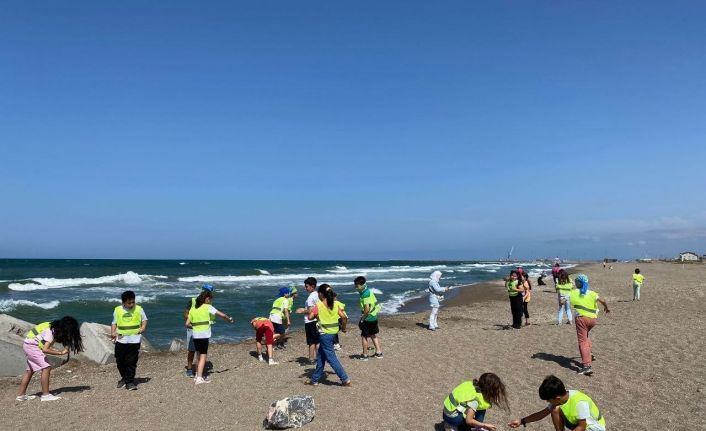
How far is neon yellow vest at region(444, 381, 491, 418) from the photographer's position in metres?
5.36

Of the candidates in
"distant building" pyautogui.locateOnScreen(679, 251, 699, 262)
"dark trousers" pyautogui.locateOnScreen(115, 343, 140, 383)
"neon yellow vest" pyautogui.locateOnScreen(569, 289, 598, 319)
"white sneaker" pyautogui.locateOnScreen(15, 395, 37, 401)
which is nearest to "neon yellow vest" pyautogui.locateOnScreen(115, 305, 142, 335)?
"dark trousers" pyautogui.locateOnScreen(115, 343, 140, 383)

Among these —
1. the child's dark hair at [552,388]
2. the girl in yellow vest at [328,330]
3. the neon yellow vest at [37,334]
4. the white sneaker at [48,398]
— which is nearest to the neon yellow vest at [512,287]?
the girl in yellow vest at [328,330]

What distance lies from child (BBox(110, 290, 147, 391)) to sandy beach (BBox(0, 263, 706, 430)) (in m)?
0.53

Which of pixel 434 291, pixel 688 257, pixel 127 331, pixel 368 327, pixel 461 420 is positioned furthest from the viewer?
pixel 688 257

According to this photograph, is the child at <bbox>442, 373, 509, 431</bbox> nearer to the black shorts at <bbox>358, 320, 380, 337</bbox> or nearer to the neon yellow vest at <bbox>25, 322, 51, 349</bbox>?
the black shorts at <bbox>358, 320, 380, 337</bbox>

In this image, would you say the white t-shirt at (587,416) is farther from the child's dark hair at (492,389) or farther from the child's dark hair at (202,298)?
the child's dark hair at (202,298)

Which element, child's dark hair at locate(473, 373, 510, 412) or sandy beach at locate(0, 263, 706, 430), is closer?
child's dark hair at locate(473, 373, 510, 412)

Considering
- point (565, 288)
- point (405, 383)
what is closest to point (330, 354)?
point (405, 383)

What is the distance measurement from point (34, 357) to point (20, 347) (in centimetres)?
343

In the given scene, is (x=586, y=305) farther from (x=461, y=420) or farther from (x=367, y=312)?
(x=461, y=420)

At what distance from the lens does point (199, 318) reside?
8.79m

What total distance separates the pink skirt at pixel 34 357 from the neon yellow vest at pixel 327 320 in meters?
4.84

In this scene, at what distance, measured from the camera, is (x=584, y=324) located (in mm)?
8797

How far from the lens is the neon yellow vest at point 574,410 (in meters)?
4.82
